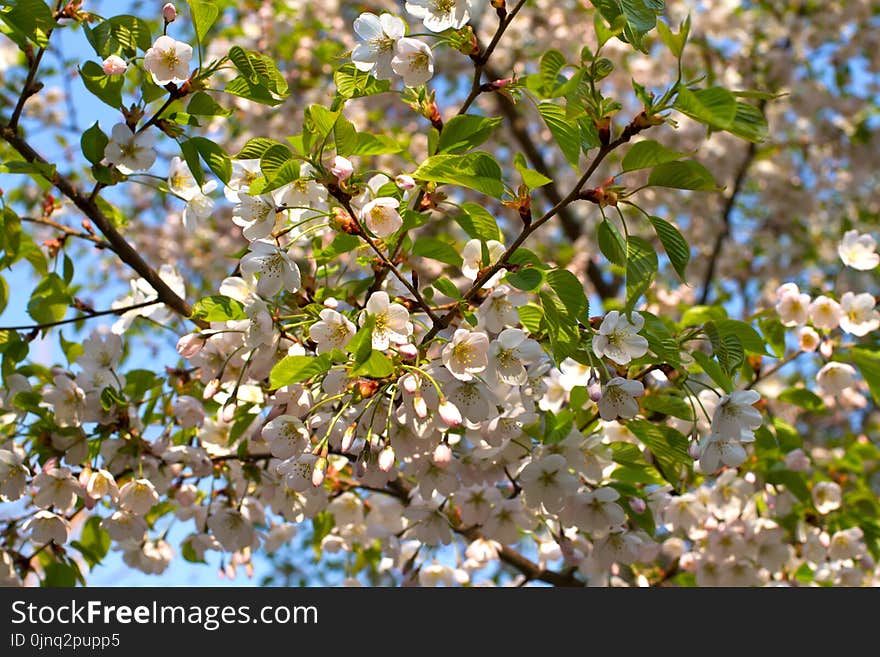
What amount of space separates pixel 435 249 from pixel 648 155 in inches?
19.3

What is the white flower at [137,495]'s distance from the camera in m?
1.99

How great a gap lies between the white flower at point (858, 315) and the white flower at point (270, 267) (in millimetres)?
1560

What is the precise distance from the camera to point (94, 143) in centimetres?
180

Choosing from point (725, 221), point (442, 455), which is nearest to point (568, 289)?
point (442, 455)

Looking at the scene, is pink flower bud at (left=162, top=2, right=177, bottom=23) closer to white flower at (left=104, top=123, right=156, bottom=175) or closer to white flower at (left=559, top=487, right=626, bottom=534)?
white flower at (left=104, top=123, right=156, bottom=175)

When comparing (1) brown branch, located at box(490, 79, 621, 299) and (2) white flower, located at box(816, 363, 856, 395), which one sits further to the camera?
(1) brown branch, located at box(490, 79, 621, 299)

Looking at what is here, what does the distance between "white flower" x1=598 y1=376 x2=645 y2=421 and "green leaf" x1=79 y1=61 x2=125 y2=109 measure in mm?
1152

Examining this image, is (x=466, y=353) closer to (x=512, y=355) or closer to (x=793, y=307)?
(x=512, y=355)

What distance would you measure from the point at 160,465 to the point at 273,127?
408 cm

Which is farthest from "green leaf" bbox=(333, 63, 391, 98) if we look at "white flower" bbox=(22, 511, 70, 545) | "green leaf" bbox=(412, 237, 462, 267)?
"white flower" bbox=(22, 511, 70, 545)

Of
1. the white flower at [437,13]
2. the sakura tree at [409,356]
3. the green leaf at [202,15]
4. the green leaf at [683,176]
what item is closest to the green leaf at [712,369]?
the sakura tree at [409,356]

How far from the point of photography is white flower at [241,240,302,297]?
1.60m

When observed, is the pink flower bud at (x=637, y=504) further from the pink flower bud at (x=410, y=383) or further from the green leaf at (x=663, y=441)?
the pink flower bud at (x=410, y=383)
